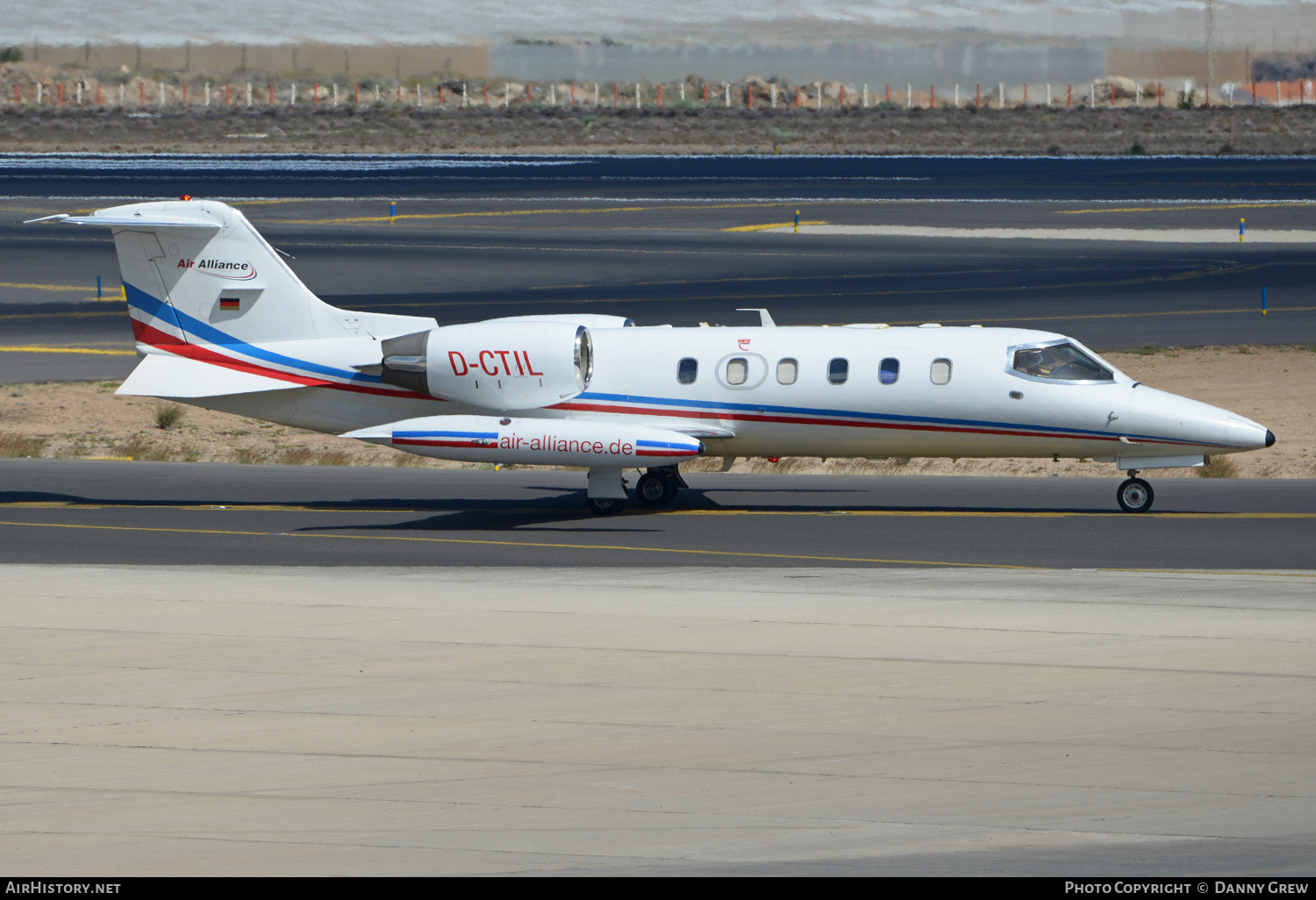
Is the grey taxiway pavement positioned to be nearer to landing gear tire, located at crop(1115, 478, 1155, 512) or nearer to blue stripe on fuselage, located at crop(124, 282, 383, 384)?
landing gear tire, located at crop(1115, 478, 1155, 512)

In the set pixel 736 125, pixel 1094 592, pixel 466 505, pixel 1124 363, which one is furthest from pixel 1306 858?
pixel 736 125

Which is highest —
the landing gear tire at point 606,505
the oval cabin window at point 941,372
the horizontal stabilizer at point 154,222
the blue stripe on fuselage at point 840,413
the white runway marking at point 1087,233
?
the white runway marking at point 1087,233

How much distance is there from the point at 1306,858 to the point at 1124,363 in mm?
31481

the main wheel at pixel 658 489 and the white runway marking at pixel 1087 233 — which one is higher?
the white runway marking at pixel 1087 233

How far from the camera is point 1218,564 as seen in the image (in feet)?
72.2

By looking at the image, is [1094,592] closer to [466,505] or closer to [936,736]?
[936,736]

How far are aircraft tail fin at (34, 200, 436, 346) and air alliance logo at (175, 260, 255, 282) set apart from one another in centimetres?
1

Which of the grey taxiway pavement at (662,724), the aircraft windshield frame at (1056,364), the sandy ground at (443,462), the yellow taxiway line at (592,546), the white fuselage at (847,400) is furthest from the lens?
the sandy ground at (443,462)

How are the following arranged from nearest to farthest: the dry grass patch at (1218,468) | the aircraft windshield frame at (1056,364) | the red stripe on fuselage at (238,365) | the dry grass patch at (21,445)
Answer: the aircraft windshield frame at (1056,364), the red stripe on fuselage at (238,365), the dry grass patch at (1218,468), the dry grass patch at (21,445)

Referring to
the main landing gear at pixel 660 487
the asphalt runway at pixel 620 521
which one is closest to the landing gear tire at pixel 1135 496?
the asphalt runway at pixel 620 521

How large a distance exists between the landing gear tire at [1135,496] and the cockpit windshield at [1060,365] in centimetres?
177

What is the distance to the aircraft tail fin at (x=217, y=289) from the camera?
27391 mm

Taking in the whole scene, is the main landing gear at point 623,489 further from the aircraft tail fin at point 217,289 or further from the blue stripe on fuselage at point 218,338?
the aircraft tail fin at point 217,289

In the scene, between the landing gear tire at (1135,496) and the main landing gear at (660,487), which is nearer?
the landing gear tire at (1135,496)
